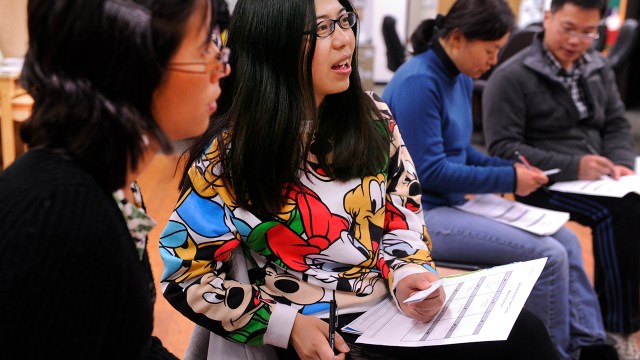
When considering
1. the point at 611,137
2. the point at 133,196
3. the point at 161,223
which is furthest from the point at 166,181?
the point at 133,196

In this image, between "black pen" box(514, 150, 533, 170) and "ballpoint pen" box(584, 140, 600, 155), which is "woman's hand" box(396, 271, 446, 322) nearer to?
"black pen" box(514, 150, 533, 170)

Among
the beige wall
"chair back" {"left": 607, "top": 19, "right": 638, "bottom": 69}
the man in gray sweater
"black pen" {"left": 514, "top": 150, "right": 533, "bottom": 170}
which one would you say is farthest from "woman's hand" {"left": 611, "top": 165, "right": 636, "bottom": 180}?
"chair back" {"left": 607, "top": 19, "right": 638, "bottom": 69}

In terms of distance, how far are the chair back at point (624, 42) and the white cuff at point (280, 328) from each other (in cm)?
505

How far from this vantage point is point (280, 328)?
129cm

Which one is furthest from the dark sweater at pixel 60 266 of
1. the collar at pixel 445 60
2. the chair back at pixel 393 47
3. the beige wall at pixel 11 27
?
the chair back at pixel 393 47

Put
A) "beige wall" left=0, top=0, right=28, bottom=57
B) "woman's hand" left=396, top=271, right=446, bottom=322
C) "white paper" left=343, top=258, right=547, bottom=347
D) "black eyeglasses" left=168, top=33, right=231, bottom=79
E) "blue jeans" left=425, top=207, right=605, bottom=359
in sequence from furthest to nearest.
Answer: "beige wall" left=0, top=0, right=28, bottom=57, "blue jeans" left=425, top=207, right=605, bottom=359, "woman's hand" left=396, top=271, right=446, bottom=322, "white paper" left=343, top=258, right=547, bottom=347, "black eyeglasses" left=168, top=33, right=231, bottom=79

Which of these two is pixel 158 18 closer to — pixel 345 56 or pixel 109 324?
pixel 109 324

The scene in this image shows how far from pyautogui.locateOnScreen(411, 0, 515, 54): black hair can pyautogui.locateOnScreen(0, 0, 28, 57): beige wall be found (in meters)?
2.80

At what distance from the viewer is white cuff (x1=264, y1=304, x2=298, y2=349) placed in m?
1.29

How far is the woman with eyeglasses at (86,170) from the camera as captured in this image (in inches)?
30.2

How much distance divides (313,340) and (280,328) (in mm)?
67

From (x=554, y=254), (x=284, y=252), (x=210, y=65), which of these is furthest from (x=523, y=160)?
(x=210, y=65)

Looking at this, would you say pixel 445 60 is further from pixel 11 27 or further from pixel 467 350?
pixel 11 27

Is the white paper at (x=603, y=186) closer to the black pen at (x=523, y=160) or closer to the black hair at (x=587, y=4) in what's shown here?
the black pen at (x=523, y=160)
